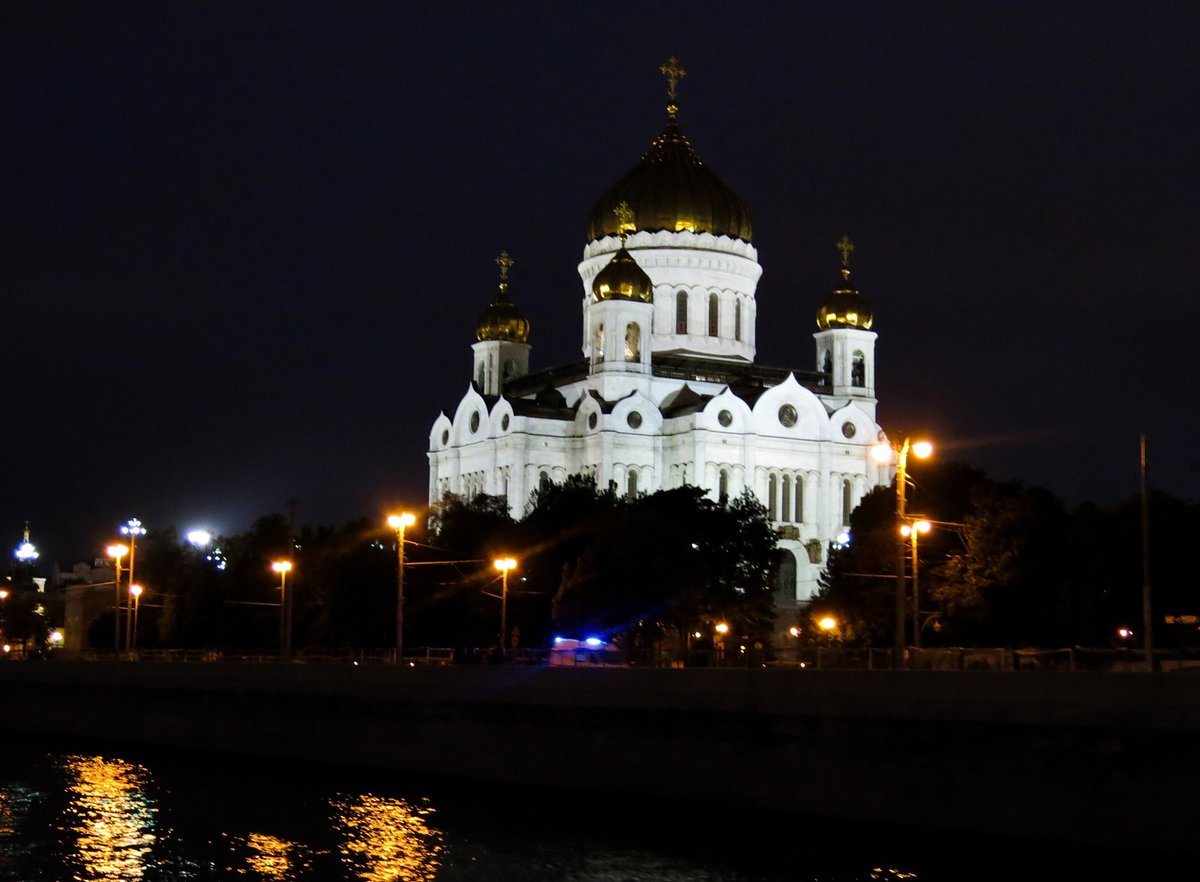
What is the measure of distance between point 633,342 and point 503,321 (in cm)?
1257

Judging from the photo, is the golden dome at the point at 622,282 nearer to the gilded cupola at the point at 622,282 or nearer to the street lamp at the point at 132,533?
the gilded cupola at the point at 622,282

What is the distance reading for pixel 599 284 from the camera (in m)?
94.1

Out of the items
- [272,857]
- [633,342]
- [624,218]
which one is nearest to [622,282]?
[633,342]

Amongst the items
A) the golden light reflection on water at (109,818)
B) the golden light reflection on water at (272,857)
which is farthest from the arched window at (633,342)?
the golden light reflection on water at (272,857)

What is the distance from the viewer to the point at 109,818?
127 feet

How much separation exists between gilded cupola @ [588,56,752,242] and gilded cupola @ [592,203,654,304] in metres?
4.78

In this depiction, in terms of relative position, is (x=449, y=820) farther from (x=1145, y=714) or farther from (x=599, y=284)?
(x=599, y=284)

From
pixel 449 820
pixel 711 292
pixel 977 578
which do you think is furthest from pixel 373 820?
pixel 711 292

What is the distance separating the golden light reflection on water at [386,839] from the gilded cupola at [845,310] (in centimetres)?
6395

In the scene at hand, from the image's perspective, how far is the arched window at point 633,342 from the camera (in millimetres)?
95794

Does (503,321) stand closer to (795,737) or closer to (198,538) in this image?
(198,538)

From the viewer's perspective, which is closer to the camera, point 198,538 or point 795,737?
point 795,737

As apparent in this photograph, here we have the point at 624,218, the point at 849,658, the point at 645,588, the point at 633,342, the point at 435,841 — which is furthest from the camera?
the point at 624,218

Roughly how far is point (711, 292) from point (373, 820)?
64179mm
